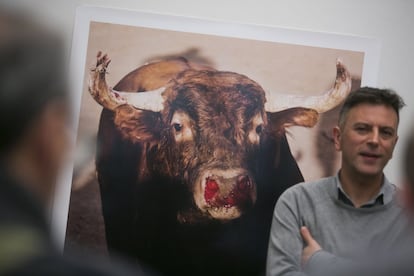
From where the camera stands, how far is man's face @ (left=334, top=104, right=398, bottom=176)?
1643 mm

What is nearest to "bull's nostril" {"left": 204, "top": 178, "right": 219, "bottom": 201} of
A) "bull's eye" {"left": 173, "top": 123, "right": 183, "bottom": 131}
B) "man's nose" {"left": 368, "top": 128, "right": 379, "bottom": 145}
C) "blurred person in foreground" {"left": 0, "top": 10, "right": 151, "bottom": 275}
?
"bull's eye" {"left": 173, "top": 123, "right": 183, "bottom": 131}

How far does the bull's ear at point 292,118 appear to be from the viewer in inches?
75.0

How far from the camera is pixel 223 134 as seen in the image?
189 centimetres

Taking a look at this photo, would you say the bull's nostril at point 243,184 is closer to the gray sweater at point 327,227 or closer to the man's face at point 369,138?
the gray sweater at point 327,227

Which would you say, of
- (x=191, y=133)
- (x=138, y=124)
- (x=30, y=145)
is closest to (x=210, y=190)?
(x=191, y=133)

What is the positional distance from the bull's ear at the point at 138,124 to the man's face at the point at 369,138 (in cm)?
75

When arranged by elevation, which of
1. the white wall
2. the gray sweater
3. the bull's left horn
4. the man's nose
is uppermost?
the white wall

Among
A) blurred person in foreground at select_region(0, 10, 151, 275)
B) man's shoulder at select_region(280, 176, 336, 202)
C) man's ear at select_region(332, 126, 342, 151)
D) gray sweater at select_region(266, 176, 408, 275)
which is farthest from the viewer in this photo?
man's ear at select_region(332, 126, 342, 151)

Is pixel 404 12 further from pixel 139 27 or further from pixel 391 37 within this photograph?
pixel 139 27

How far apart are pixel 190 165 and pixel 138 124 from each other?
0.90 feet

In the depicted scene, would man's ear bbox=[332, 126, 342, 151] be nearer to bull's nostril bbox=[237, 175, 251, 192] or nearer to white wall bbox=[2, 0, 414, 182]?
white wall bbox=[2, 0, 414, 182]

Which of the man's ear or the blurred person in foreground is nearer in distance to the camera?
the blurred person in foreground

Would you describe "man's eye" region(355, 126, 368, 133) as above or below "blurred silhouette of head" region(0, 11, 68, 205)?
above

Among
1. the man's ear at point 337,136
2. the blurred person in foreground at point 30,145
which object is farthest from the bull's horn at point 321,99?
the blurred person in foreground at point 30,145
